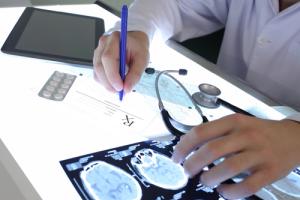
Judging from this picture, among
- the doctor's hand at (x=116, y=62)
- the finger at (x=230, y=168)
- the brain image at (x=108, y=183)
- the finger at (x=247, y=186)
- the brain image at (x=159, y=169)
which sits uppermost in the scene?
the doctor's hand at (x=116, y=62)

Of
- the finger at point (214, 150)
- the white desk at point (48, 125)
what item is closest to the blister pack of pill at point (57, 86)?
the white desk at point (48, 125)

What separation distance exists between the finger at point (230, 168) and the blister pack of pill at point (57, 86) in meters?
0.28

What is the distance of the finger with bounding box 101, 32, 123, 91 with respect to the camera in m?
0.58

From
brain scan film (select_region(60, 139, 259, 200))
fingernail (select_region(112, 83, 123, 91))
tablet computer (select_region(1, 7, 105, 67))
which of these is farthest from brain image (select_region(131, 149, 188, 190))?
tablet computer (select_region(1, 7, 105, 67))

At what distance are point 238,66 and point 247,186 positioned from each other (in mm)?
Result: 584

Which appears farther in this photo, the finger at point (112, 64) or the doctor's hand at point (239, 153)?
the finger at point (112, 64)

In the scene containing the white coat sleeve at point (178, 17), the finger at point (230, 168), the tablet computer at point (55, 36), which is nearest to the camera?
the finger at point (230, 168)

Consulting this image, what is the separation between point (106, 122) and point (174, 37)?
0.42m

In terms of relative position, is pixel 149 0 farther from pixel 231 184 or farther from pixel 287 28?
pixel 231 184

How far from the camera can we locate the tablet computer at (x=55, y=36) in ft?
2.24

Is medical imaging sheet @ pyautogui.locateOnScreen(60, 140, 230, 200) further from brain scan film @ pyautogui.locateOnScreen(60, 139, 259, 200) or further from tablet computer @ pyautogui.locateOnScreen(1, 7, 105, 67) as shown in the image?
tablet computer @ pyautogui.locateOnScreen(1, 7, 105, 67)

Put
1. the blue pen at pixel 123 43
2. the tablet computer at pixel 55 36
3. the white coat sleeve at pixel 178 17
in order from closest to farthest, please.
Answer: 1. the blue pen at pixel 123 43
2. the tablet computer at pixel 55 36
3. the white coat sleeve at pixel 178 17

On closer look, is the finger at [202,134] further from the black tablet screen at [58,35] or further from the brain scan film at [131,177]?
the black tablet screen at [58,35]

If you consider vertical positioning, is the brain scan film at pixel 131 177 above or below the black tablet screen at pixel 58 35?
below
